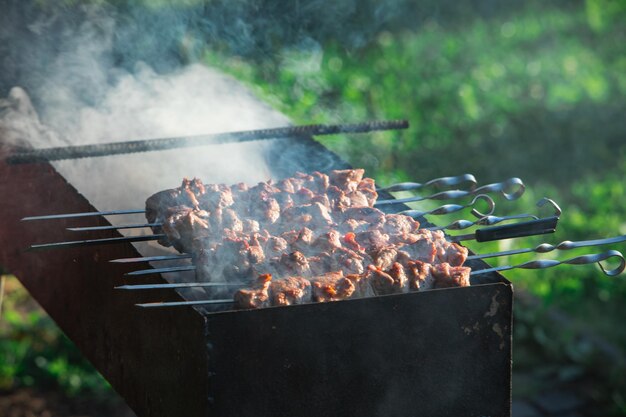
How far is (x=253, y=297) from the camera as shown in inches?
105

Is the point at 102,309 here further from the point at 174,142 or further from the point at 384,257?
the point at 384,257

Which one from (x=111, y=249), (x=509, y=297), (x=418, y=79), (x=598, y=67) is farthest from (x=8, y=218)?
(x=598, y=67)

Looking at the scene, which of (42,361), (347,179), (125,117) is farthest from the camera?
(42,361)

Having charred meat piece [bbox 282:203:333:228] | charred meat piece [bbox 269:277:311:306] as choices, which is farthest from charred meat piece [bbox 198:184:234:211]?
charred meat piece [bbox 269:277:311:306]

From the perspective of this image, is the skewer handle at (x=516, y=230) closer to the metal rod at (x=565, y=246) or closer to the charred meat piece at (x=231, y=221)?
the metal rod at (x=565, y=246)

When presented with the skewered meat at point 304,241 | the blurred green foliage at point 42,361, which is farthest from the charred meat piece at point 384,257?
the blurred green foliage at point 42,361

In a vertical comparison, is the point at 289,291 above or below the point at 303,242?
below

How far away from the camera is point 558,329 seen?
6180 millimetres

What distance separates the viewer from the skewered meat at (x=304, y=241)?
279 cm

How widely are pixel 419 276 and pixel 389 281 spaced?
11 centimetres

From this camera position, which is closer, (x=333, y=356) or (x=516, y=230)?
(x=333, y=356)

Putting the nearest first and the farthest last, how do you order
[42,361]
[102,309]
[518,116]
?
[102,309] → [42,361] → [518,116]

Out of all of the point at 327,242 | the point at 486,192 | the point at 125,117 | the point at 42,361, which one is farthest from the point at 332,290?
the point at 42,361

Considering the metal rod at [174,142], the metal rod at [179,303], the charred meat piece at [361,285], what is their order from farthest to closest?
the metal rod at [174,142], the charred meat piece at [361,285], the metal rod at [179,303]
